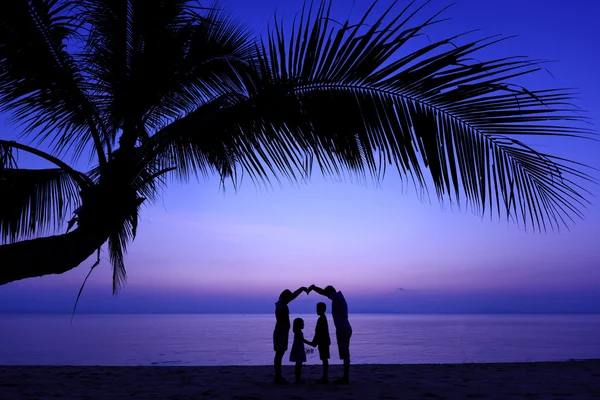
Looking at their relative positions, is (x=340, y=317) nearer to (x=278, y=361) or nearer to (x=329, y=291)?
A: (x=329, y=291)

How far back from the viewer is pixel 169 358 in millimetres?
19438

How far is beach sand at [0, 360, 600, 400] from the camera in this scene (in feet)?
23.4

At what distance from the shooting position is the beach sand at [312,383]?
7.14m

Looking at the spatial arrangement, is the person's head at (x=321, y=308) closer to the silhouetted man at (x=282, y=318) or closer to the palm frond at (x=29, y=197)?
the silhouetted man at (x=282, y=318)

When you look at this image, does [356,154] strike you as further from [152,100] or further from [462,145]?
[152,100]

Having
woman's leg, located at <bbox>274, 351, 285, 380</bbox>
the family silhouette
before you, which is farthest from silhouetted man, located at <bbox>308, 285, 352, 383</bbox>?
woman's leg, located at <bbox>274, 351, 285, 380</bbox>

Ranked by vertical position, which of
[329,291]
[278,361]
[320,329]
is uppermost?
[329,291]

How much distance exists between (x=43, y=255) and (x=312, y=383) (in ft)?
20.7

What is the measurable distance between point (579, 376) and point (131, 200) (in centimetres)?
878

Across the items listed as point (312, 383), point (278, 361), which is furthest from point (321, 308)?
point (312, 383)

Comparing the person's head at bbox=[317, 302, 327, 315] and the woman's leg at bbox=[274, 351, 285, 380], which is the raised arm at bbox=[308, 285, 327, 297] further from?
the woman's leg at bbox=[274, 351, 285, 380]

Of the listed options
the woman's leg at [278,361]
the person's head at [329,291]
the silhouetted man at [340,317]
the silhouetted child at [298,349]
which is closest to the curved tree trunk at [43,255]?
the silhouetted man at [340,317]

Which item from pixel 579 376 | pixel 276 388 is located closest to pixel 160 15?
pixel 276 388

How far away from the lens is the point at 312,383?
8.52m
